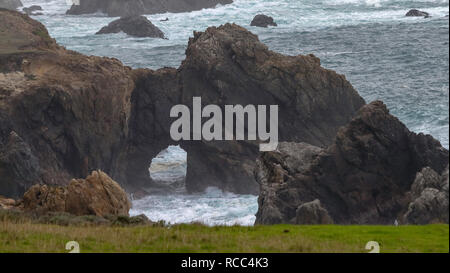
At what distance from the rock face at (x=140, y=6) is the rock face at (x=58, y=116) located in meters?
80.7

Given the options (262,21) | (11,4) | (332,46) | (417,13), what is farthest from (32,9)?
(417,13)

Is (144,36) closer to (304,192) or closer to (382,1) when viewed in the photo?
(382,1)

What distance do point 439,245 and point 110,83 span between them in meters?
36.5

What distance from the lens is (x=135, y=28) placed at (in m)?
115

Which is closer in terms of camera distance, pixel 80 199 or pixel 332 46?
pixel 80 199

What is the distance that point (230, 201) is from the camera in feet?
177

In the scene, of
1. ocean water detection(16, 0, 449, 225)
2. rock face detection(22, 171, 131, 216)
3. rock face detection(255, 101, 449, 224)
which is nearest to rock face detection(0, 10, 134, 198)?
ocean water detection(16, 0, 449, 225)

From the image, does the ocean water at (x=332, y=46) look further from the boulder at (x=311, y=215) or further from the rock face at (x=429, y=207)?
the rock face at (x=429, y=207)

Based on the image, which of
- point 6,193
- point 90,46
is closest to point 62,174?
point 6,193

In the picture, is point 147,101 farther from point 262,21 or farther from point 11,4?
point 11,4

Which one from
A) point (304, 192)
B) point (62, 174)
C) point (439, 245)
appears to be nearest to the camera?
point (439, 245)

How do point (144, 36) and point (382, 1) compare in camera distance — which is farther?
point (382, 1)

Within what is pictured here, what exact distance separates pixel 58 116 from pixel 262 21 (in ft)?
213

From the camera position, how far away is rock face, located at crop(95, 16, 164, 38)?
114 m
